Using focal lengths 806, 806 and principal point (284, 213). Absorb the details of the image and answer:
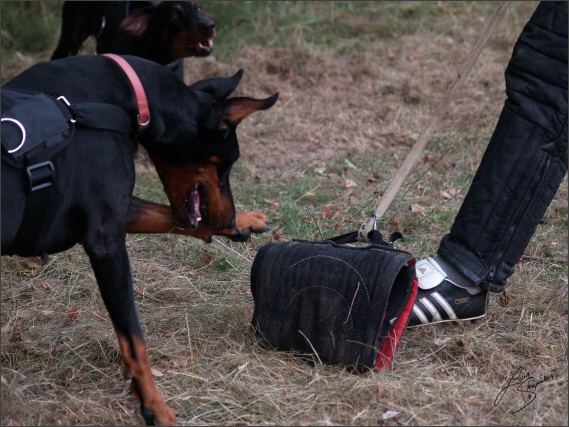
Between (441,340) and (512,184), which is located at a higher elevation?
(512,184)

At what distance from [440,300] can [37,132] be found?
1.86 m

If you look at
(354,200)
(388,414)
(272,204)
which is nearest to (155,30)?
(272,204)

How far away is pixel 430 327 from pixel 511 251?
50 centimetres

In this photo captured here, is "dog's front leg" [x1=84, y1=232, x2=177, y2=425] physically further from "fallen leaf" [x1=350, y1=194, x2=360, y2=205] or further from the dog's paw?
"fallen leaf" [x1=350, y1=194, x2=360, y2=205]

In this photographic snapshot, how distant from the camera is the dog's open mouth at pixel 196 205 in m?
3.42

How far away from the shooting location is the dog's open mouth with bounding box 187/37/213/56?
6.29 meters

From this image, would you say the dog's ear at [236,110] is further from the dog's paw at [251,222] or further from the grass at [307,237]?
the grass at [307,237]

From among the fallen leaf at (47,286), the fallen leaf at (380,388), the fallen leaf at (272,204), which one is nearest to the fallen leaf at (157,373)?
the fallen leaf at (380,388)

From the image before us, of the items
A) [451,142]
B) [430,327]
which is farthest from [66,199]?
[451,142]

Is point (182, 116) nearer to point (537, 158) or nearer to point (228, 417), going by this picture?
point (228, 417)

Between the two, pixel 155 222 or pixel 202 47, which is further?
pixel 202 47

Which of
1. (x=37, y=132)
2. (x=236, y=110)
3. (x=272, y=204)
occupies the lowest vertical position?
(x=272, y=204)

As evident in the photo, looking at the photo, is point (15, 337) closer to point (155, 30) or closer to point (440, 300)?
point (440, 300)

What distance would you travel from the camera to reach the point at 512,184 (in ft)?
11.4
